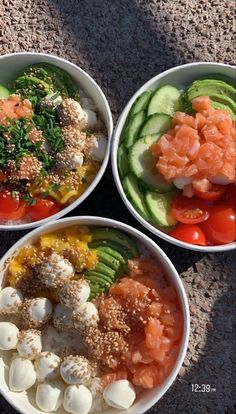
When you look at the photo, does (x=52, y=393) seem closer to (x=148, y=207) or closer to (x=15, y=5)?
(x=148, y=207)

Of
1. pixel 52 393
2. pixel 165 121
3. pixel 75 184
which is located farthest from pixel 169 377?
pixel 165 121

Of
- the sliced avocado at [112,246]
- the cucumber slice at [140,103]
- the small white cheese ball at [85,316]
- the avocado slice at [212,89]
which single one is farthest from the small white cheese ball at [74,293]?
the avocado slice at [212,89]

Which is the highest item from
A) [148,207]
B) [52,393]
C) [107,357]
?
[148,207]

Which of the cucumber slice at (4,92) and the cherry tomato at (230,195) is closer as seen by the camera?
the cherry tomato at (230,195)

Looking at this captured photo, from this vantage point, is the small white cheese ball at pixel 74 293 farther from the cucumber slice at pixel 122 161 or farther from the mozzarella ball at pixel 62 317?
the cucumber slice at pixel 122 161

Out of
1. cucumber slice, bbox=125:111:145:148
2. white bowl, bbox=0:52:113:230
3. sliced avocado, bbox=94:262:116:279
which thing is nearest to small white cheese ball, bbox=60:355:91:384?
sliced avocado, bbox=94:262:116:279

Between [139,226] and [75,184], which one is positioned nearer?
[75,184]

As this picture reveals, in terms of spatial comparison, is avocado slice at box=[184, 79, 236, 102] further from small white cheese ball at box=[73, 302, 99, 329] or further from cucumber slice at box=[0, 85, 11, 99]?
small white cheese ball at box=[73, 302, 99, 329]
